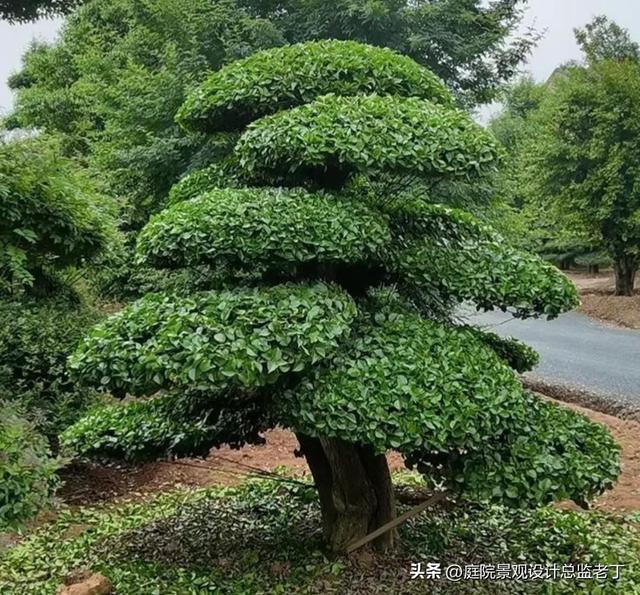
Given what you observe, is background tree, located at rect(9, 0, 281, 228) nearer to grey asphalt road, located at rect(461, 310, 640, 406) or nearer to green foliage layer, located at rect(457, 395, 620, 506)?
grey asphalt road, located at rect(461, 310, 640, 406)

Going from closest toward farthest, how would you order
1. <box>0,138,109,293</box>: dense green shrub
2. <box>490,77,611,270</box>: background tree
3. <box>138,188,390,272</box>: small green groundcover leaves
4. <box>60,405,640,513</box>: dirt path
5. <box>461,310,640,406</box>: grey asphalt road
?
<box>138,188,390,272</box>: small green groundcover leaves < <box>0,138,109,293</box>: dense green shrub < <box>60,405,640,513</box>: dirt path < <box>461,310,640,406</box>: grey asphalt road < <box>490,77,611,270</box>: background tree

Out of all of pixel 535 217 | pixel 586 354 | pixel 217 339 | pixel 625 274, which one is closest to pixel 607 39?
pixel 535 217

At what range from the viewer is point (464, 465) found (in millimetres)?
2131

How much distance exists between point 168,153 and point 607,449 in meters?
4.59

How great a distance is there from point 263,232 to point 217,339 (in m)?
0.38

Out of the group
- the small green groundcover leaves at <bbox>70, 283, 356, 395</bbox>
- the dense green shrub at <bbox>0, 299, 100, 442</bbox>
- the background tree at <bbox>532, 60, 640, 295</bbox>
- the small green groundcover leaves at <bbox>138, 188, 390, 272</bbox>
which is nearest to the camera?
the small green groundcover leaves at <bbox>70, 283, 356, 395</bbox>

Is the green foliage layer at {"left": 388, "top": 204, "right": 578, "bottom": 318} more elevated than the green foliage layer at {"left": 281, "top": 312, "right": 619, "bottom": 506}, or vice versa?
the green foliage layer at {"left": 388, "top": 204, "right": 578, "bottom": 318}

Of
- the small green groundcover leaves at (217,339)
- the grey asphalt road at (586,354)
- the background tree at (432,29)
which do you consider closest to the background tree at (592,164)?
the grey asphalt road at (586,354)

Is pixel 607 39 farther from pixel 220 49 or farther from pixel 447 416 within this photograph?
pixel 447 416

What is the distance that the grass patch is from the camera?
2549 millimetres

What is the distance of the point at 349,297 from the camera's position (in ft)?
7.24

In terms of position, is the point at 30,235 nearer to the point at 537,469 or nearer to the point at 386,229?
the point at 386,229

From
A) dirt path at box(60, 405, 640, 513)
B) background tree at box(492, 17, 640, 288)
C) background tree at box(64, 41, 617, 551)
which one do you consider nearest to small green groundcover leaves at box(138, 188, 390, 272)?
background tree at box(64, 41, 617, 551)

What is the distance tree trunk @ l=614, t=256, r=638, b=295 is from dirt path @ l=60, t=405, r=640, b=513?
8869 millimetres
